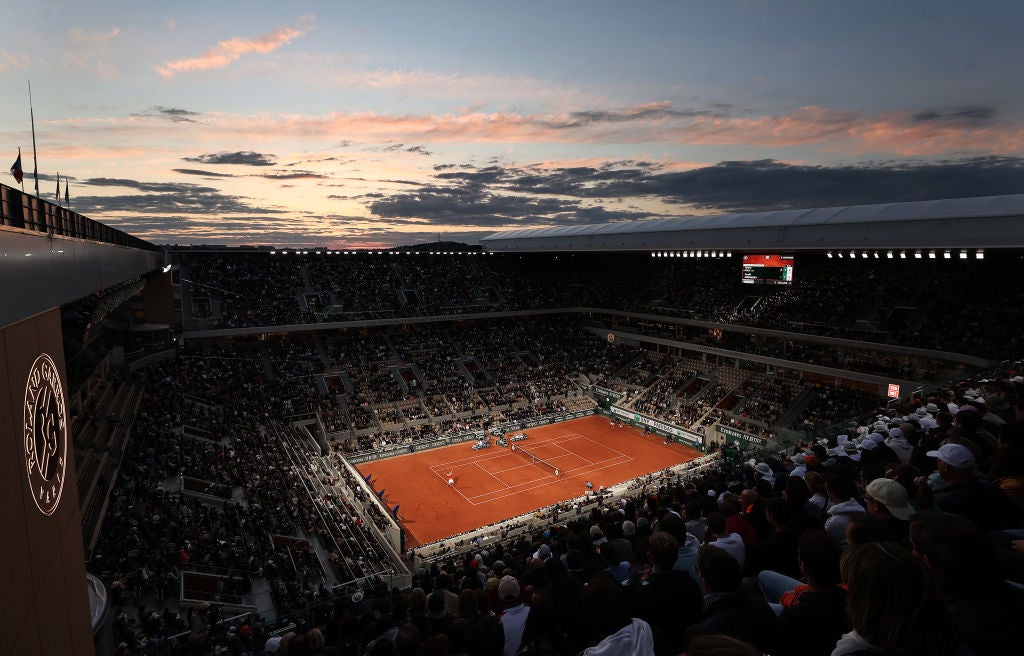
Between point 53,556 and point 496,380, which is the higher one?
point 53,556

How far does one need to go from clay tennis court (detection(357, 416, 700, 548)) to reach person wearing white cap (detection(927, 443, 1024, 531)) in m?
24.1

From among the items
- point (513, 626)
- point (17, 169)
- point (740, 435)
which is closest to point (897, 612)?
point (513, 626)

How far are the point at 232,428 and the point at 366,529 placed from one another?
11334 millimetres

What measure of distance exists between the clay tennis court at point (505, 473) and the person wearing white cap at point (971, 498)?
79.1ft

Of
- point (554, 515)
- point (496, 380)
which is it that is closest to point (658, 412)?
point (496, 380)

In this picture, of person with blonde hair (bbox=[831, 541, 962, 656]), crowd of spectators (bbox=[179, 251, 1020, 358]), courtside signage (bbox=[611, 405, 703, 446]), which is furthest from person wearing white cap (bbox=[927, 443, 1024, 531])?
courtside signage (bbox=[611, 405, 703, 446])

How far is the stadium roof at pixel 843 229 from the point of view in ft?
89.7

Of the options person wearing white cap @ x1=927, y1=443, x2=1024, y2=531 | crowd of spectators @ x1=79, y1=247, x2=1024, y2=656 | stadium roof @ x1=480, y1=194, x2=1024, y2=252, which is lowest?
crowd of spectators @ x1=79, y1=247, x2=1024, y2=656

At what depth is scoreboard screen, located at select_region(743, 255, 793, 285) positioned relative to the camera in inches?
1587

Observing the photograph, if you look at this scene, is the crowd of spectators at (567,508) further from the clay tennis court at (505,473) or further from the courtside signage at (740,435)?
the clay tennis court at (505,473)

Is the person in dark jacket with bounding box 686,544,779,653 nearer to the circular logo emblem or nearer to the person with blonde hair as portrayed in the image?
the person with blonde hair

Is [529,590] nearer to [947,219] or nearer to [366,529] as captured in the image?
[366,529]

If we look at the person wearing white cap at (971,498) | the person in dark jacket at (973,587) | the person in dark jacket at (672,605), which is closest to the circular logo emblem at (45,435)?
the person in dark jacket at (672,605)

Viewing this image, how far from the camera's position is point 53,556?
6176 millimetres
